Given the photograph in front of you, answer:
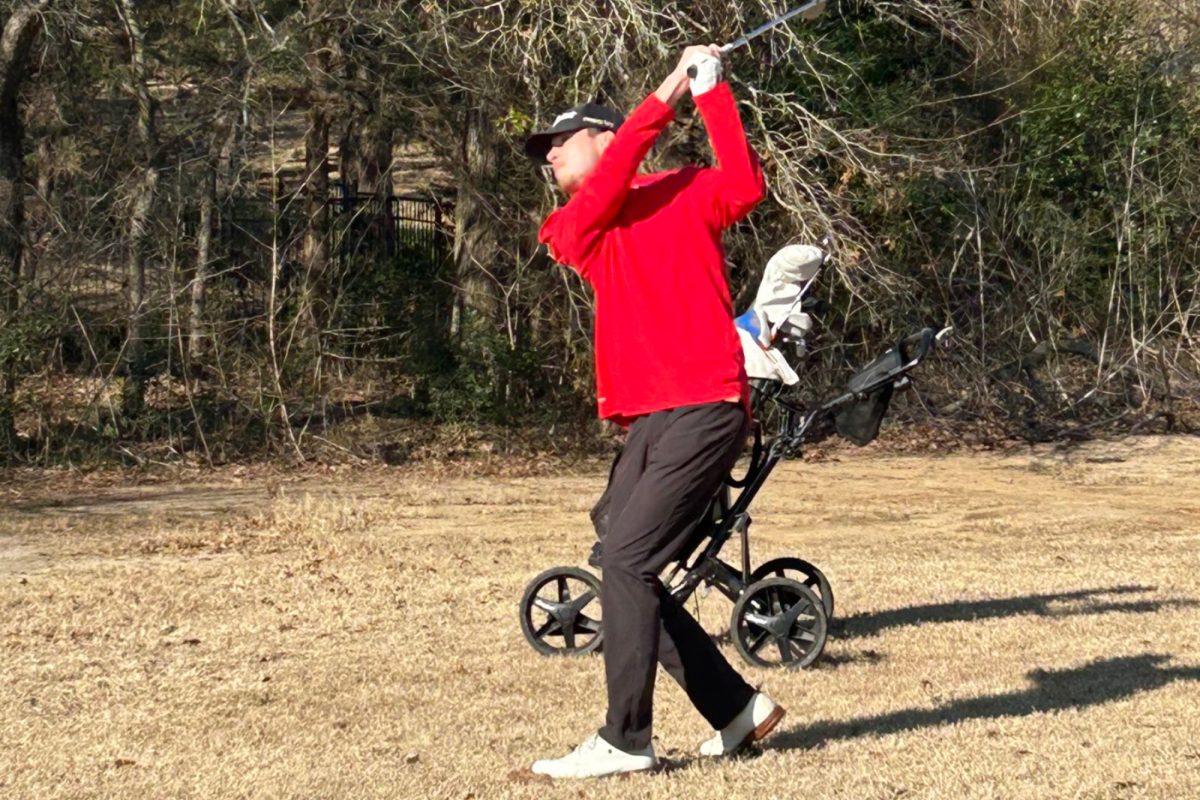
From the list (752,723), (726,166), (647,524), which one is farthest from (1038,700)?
(726,166)

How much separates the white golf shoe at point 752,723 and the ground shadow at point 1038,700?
346mm

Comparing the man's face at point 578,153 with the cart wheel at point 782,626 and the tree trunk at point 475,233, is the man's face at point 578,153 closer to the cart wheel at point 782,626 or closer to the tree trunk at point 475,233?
the cart wheel at point 782,626

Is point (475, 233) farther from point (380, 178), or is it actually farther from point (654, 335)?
point (654, 335)

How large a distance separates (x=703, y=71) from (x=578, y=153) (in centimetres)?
51

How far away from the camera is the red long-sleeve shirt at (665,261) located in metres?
5.16

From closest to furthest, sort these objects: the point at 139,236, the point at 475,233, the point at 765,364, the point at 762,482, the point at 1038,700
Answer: the point at 1038,700 < the point at 765,364 < the point at 762,482 < the point at 139,236 < the point at 475,233

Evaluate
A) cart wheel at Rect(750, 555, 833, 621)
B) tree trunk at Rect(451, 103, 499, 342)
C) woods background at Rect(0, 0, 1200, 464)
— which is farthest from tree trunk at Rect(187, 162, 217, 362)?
cart wheel at Rect(750, 555, 833, 621)

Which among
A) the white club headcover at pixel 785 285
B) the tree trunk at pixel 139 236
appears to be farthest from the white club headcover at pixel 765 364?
the tree trunk at pixel 139 236

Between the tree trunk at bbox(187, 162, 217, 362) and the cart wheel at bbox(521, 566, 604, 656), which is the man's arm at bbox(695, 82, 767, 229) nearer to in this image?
the cart wheel at bbox(521, 566, 604, 656)

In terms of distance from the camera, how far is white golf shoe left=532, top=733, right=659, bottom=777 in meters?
5.45

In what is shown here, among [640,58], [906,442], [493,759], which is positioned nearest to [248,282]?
[640,58]

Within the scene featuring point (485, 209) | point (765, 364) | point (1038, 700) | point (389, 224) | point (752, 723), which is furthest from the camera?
point (389, 224)

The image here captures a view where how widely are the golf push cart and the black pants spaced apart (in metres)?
1.88

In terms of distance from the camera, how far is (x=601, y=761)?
546 cm
